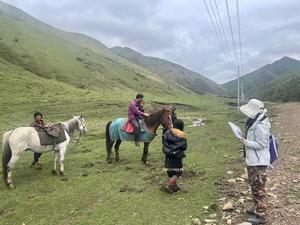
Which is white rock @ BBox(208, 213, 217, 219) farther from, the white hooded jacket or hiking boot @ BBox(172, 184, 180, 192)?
hiking boot @ BBox(172, 184, 180, 192)

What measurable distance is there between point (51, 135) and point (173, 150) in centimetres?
594

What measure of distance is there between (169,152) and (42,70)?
271 feet

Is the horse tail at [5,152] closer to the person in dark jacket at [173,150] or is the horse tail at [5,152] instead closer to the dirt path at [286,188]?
the person in dark jacket at [173,150]

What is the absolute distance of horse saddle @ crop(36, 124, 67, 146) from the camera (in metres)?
15.0

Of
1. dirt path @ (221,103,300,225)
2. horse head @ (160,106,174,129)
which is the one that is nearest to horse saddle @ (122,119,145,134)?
horse head @ (160,106,174,129)

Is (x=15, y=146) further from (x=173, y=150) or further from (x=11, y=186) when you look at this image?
(x=173, y=150)

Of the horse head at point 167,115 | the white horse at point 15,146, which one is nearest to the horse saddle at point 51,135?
the white horse at point 15,146

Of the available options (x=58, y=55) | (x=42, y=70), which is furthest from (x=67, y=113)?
(x=58, y=55)

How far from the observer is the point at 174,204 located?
1080cm

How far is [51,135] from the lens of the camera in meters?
15.2

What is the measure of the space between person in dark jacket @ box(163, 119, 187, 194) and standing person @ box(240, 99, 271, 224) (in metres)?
2.69

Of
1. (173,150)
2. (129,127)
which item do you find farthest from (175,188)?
(129,127)

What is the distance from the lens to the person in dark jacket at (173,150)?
37.4 feet

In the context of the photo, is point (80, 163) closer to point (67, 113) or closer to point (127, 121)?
point (127, 121)
